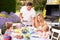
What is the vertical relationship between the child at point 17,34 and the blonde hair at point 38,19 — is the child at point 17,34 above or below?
below

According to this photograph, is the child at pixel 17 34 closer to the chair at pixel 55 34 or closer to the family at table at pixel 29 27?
the family at table at pixel 29 27

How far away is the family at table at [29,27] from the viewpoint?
153 cm

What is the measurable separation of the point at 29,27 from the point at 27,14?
5.4 inches

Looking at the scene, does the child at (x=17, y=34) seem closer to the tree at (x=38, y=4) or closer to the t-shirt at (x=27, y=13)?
the t-shirt at (x=27, y=13)

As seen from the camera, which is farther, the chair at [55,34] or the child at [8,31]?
the chair at [55,34]

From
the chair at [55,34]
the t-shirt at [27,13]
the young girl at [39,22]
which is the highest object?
the t-shirt at [27,13]

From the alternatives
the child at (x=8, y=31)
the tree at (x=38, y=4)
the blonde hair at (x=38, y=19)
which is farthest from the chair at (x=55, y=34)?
the child at (x=8, y=31)

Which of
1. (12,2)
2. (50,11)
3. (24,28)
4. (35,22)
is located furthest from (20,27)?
(50,11)

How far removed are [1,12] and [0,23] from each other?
0.37 feet

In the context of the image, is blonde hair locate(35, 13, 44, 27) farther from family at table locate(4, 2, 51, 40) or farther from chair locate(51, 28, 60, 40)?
chair locate(51, 28, 60, 40)

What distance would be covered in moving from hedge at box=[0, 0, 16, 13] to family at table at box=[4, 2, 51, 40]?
0.32 feet

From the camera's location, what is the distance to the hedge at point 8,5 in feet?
4.92

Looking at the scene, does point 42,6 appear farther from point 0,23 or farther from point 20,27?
point 0,23

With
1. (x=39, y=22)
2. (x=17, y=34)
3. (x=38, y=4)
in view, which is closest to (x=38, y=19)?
(x=39, y=22)
